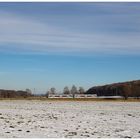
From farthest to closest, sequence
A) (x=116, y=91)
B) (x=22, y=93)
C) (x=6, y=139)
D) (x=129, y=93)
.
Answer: (x=116, y=91) < (x=22, y=93) < (x=129, y=93) < (x=6, y=139)

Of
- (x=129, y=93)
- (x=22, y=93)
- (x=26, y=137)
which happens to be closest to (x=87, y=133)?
(x=26, y=137)

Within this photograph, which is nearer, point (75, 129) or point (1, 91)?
point (75, 129)

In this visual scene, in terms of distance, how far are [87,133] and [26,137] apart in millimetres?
2739

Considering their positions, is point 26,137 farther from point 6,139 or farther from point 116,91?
point 116,91

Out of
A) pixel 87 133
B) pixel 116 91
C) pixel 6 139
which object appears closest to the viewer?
pixel 6 139

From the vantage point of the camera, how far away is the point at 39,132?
50.7 feet

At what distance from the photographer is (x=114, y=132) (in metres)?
15.7

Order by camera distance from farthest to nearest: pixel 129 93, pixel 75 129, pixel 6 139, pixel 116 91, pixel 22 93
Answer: pixel 116 91, pixel 22 93, pixel 129 93, pixel 75 129, pixel 6 139

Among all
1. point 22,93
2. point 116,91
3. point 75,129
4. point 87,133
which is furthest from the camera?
point 116,91

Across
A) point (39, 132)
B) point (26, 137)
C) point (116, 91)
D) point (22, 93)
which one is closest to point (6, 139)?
point (26, 137)

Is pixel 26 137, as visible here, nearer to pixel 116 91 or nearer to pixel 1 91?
pixel 1 91

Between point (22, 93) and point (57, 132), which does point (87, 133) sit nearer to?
point (57, 132)

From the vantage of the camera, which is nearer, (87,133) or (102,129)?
(87,133)

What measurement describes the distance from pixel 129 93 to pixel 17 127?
137763mm
